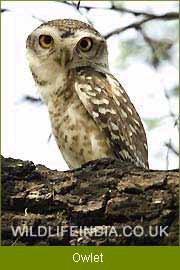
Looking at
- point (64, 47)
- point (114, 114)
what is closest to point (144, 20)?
point (64, 47)

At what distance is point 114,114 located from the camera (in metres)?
→ 2.01

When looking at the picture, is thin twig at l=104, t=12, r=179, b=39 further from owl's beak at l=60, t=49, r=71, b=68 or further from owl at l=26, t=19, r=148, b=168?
owl's beak at l=60, t=49, r=71, b=68

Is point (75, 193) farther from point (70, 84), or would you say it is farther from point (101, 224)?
point (70, 84)

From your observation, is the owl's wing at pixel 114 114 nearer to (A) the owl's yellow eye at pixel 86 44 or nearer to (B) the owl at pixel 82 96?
(B) the owl at pixel 82 96

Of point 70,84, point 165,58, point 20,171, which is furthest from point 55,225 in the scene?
point 165,58

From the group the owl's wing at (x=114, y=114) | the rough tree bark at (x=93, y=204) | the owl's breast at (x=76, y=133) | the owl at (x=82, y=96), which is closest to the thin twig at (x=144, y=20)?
the owl at (x=82, y=96)

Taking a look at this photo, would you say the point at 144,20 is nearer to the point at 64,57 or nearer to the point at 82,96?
the point at 64,57

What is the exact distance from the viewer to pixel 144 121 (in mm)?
2371

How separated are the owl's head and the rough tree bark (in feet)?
2.06

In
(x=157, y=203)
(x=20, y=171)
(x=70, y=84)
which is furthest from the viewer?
(x=70, y=84)

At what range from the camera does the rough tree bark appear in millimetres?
1482

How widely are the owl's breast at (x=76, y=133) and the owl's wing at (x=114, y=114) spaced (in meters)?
0.02

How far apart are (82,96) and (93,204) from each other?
1.87ft

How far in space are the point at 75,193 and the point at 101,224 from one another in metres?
0.12
